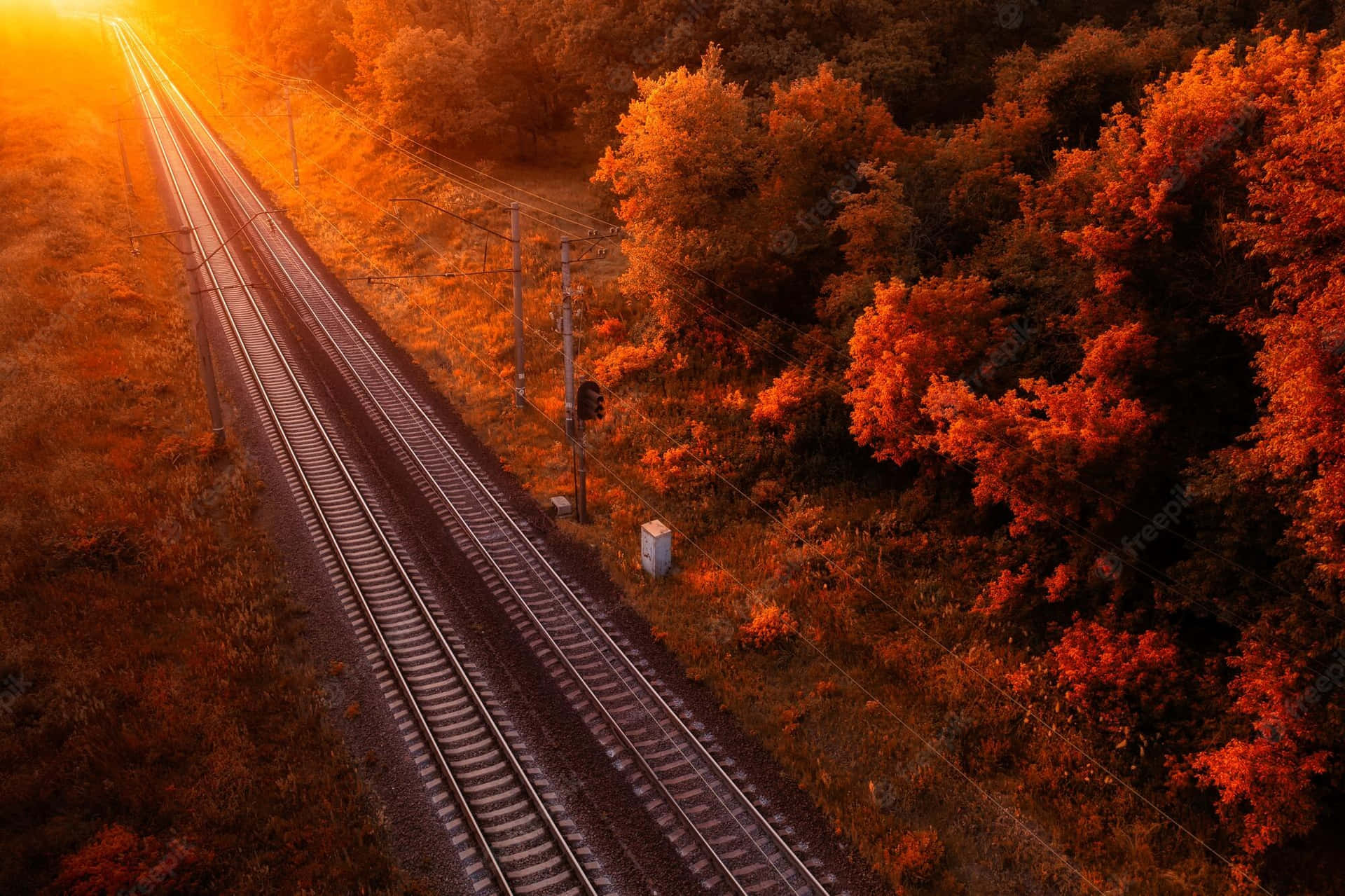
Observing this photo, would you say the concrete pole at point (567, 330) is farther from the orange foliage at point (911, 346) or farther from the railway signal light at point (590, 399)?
the orange foliage at point (911, 346)

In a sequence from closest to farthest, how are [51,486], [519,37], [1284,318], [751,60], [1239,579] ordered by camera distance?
[1284,318] < [1239,579] < [51,486] < [751,60] < [519,37]

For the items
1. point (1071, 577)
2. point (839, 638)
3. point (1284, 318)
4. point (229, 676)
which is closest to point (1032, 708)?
point (1071, 577)

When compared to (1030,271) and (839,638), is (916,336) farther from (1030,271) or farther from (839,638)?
(839,638)

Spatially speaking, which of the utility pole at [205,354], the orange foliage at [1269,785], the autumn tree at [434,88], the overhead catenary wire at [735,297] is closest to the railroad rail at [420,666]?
the utility pole at [205,354]

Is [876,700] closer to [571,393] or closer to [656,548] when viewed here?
[656,548]

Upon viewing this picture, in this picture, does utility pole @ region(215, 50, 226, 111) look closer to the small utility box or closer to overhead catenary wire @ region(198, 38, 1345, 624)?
overhead catenary wire @ region(198, 38, 1345, 624)

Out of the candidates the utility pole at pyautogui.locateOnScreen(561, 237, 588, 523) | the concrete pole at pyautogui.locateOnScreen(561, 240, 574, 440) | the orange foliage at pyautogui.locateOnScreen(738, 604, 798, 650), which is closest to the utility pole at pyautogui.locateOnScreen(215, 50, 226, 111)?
the concrete pole at pyautogui.locateOnScreen(561, 240, 574, 440)

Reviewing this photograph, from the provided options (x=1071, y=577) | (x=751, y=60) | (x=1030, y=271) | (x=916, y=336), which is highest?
(x=751, y=60)
